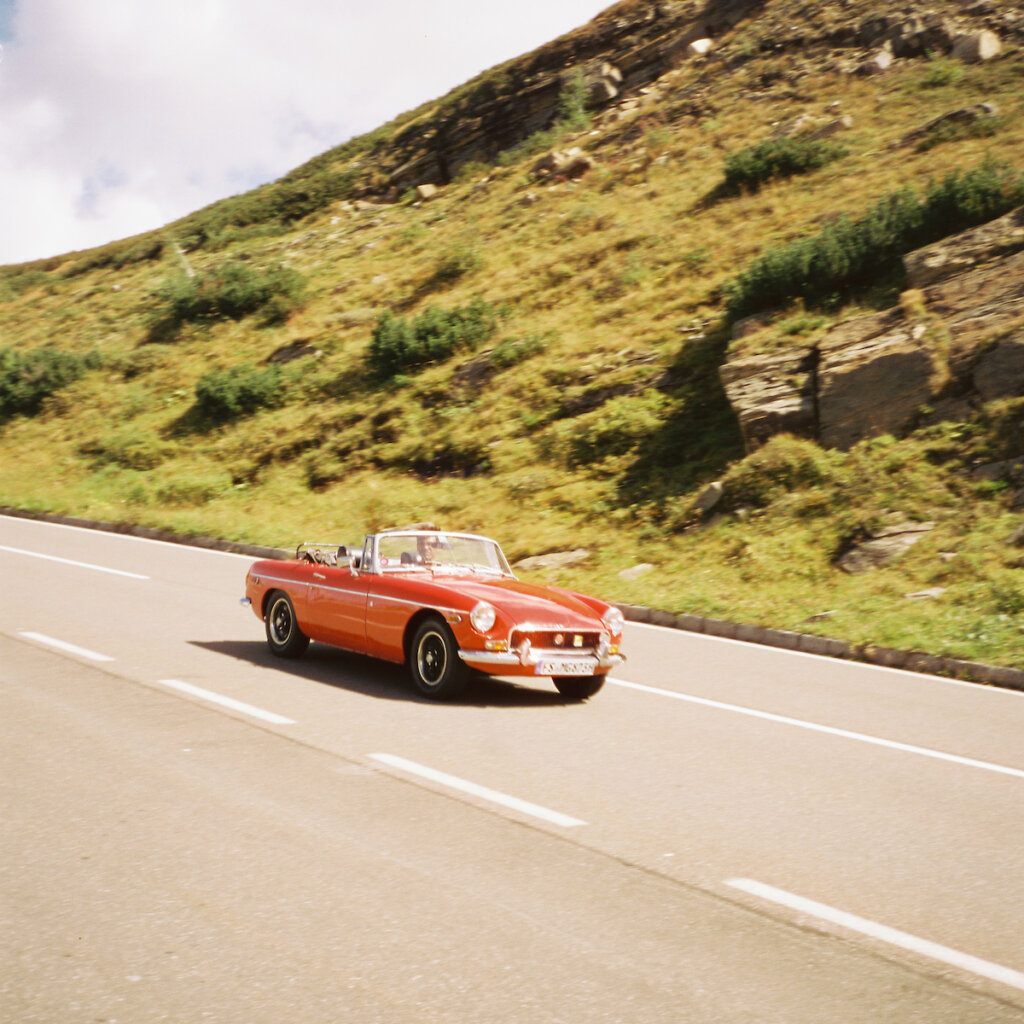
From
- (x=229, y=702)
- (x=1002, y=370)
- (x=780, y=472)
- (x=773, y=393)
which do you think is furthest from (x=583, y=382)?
(x=229, y=702)

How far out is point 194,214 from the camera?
189 feet

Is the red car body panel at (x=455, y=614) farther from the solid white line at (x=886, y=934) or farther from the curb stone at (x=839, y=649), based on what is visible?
the curb stone at (x=839, y=649)

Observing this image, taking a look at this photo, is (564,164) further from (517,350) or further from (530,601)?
(530,601)

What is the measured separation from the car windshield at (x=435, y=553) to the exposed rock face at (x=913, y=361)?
8.85 meters

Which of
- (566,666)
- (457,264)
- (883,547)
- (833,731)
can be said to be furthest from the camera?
(457,264)

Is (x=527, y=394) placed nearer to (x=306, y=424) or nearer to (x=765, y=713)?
(x=306, y=424)

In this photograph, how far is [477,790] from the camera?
18.7 feet

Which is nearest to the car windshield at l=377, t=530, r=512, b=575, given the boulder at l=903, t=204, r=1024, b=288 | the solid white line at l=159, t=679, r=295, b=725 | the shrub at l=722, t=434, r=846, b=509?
the solid white line at l=159, t=679, r=295, b=725

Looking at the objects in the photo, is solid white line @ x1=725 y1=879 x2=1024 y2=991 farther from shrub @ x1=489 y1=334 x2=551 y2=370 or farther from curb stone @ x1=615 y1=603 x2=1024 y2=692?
shrub @ x1=489 y1=334 x2=551 y2=370

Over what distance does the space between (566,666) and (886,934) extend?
423cm

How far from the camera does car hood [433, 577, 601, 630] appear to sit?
26.7 ft

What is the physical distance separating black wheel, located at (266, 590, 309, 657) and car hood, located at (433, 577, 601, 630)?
1.61 metres

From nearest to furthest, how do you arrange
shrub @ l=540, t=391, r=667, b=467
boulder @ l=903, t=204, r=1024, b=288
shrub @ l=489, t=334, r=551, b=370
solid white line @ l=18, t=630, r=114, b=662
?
solid white line @ l=18, t=630, r=114, b=662
boulder @ l=903, t=204, r=1024, b=288
shrub @ l=540, t=391, r=667, b=467
shrub @ l=489, t=334, r=551, b=370

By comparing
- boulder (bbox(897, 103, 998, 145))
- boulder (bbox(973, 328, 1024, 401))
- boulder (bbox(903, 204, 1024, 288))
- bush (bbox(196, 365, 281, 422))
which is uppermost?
boulder (bbox(897, 103, 998, 145))
